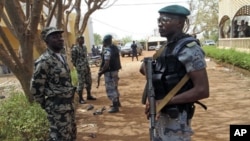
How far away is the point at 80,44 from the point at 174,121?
215 inches

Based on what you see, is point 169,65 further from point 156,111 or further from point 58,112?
point 58,112

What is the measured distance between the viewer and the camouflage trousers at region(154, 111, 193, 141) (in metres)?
2.37

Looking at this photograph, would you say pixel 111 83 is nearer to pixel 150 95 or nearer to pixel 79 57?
pixel 79 57

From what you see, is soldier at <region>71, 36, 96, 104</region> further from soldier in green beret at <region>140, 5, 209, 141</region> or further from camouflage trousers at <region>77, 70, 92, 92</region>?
soldier in green beret at <region>140, 5, 209, 141</region>

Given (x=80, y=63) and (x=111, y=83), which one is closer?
(x=111, y=83)

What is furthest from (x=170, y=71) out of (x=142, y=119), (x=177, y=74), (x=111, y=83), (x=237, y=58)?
(x=237, y=58)

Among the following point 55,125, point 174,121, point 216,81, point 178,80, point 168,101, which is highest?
point 178,80

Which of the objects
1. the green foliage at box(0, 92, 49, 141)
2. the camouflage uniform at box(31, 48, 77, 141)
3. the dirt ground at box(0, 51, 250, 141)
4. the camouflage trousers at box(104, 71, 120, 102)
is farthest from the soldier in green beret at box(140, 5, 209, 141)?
the camouflage trousers at box(104, 71, 120, 102)

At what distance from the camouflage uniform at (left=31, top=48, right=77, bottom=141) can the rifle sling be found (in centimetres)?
150

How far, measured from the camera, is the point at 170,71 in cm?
228

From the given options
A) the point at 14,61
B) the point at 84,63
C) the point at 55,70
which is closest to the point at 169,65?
A: the point at 55,70

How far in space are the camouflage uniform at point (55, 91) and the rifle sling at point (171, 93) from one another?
4.92ft

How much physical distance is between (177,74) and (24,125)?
2467 mm

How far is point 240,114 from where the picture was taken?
598 centimetres
